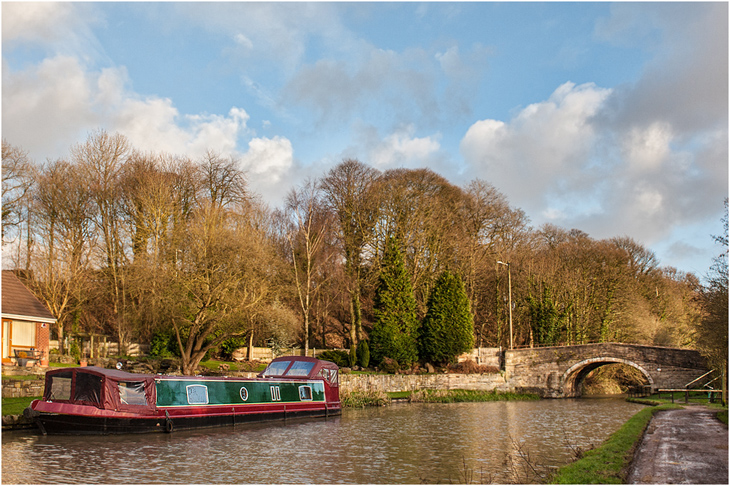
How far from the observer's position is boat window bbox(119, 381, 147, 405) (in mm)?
17375

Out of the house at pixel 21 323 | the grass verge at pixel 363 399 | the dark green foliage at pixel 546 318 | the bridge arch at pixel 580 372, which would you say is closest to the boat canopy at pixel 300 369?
the grass verge at pixel 363 399

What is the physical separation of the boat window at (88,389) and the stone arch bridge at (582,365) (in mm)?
30142

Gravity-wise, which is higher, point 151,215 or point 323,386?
point 151,215

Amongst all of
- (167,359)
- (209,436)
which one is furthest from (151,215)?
(209,436)

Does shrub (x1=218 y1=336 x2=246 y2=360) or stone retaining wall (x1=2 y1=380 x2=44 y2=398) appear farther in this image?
shrub (x1=218 y1=336 x2=246 y2=360)

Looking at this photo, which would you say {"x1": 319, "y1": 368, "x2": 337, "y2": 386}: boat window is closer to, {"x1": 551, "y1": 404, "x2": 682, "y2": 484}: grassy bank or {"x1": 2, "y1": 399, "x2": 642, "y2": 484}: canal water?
{"x1": 2, "y1": 399, "x2": 642, "y2": 484}: canal water

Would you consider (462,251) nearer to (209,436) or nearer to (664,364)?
(664,364)

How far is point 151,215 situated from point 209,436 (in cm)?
1924

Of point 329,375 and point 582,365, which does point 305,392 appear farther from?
point 582,365

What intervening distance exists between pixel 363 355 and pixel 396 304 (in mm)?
4334

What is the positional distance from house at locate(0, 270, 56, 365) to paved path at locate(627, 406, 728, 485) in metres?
22.9

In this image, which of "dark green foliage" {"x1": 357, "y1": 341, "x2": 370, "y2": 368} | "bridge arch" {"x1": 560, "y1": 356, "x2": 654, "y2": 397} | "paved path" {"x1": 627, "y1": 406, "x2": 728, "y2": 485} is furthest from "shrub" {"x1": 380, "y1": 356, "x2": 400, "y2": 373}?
"paved path" {"x1": 627, "y1": 406, "x2": 728, "y2": 485}

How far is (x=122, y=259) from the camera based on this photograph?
35188 millimetres

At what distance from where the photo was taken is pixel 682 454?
482 inches
